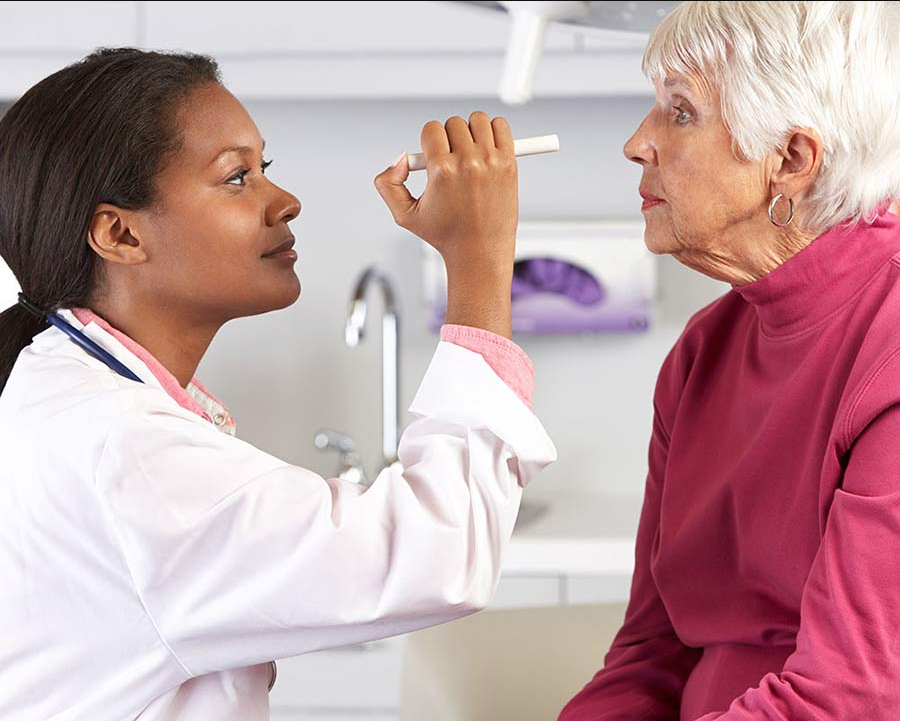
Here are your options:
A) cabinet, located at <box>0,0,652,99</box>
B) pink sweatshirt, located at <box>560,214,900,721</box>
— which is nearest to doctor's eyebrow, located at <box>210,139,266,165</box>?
pink sweatshirt, located at <box>560,214,900,721</box>

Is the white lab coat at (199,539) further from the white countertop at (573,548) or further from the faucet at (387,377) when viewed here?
the faucet at (387,377)

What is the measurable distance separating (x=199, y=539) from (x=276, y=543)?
0.20 ft

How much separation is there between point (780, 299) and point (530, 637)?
62 centimetres

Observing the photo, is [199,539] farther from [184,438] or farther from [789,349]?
[789,349]

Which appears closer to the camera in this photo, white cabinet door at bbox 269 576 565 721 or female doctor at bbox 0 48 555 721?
female doctor at bbox 0 48 555 721

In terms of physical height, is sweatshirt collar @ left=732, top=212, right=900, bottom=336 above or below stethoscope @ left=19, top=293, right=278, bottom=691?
above

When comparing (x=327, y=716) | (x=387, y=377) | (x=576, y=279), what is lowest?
(x=327, y=716)

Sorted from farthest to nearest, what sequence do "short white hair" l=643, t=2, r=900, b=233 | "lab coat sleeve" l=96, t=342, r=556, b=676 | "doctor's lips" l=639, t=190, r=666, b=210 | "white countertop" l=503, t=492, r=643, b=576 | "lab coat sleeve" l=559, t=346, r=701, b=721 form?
"white countertop" l=503, t=492, r=643, b=576 < "lab coat sleeve" l=559, t=346, r=701, b=721 < "doctor's lips" l=639, t=190, r=666, b=210 < "short white hair" l=643, t=2, r=900, b=233 < "lab coat sleeve" l=96, t=342, r=556, b=676

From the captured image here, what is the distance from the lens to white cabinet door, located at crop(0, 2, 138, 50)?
93.7 inches

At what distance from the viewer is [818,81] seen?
111 cm

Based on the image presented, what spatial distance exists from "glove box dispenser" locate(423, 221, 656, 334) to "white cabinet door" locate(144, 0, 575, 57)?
0.46 metres

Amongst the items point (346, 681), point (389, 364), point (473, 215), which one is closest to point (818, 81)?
point (473, 215)

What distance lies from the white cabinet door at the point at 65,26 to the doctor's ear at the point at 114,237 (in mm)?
1349

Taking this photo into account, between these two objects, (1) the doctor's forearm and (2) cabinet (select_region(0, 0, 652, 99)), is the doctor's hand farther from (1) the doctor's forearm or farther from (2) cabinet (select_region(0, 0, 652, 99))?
(2) cabinet (select_region(0, 0, 652, 99))
